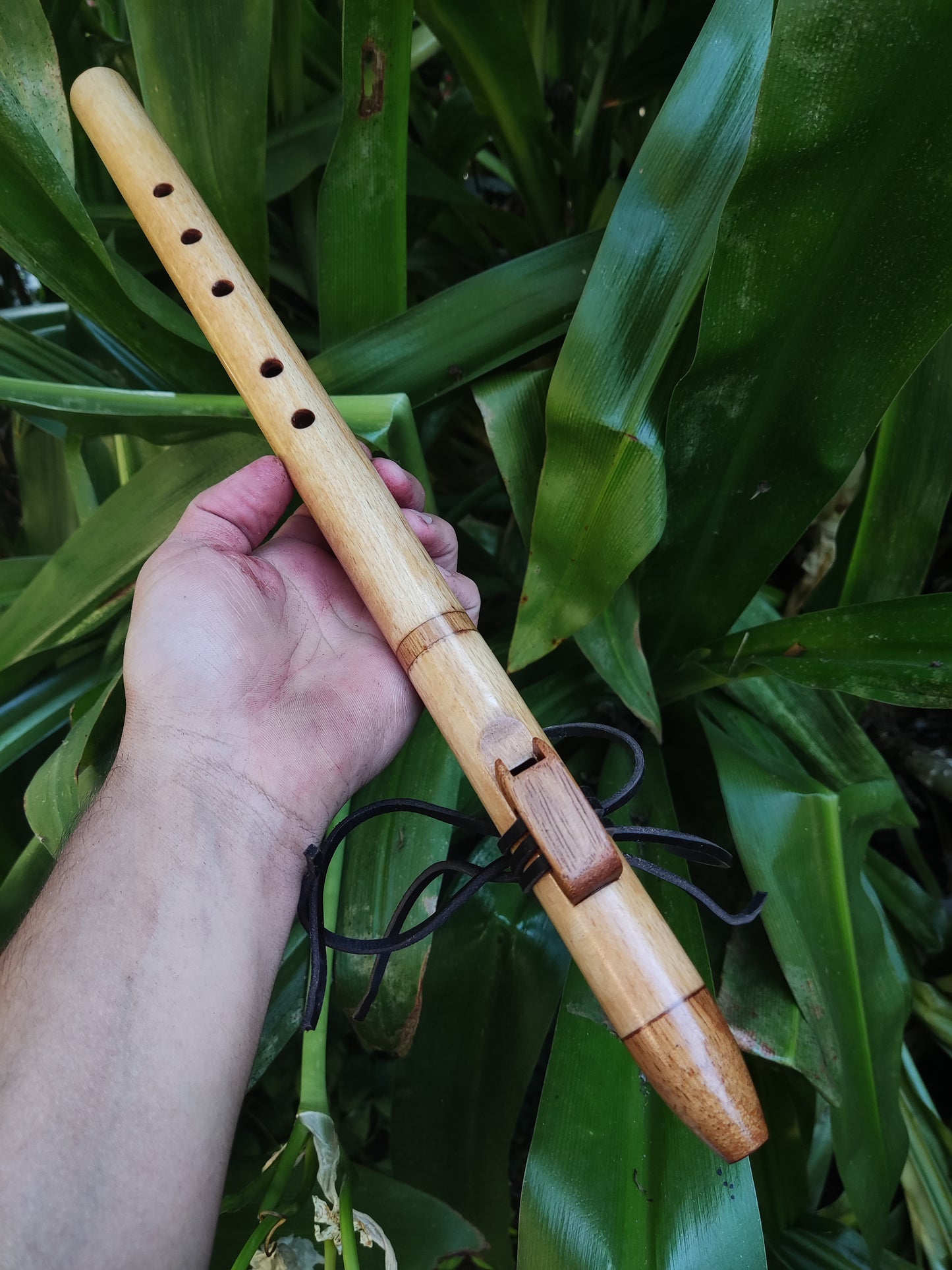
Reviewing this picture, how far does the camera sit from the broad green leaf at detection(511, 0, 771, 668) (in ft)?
1.25

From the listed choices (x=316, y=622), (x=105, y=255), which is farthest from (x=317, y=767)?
(x=105, y=255)

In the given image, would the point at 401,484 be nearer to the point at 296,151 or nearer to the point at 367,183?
the point at 367,183

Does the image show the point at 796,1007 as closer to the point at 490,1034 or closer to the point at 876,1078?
the point at 876,1078

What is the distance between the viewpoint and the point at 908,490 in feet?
1.66

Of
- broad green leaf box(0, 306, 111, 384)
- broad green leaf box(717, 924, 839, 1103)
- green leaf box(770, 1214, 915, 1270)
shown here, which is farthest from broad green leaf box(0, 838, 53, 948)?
green leaf box(770, 1214, 915, 1270)

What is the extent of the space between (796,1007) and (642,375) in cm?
38

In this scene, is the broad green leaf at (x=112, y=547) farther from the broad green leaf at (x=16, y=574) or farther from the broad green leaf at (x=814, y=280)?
the broad green leaf at (x=814, y=280)

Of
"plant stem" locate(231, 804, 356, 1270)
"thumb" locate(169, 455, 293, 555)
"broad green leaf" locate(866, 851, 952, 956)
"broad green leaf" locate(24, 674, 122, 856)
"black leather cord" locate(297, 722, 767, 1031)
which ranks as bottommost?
"broad green leaf" locate(866, 851, 952, 956)

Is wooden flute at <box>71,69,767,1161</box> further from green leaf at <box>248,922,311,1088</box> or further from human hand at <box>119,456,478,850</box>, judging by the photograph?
green leaf at <box>248,922,311,1088</box>

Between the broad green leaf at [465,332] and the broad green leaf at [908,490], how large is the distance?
24 cm

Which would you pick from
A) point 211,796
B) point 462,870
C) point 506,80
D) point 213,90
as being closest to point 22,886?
point 211,796

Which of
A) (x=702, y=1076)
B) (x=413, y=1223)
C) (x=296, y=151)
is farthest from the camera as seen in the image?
(x=296, y=151)

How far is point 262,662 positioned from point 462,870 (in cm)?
16

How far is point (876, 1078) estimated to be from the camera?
45cm
